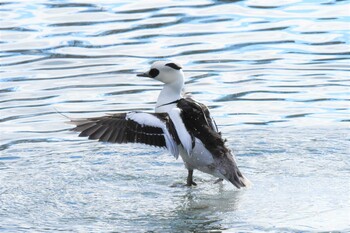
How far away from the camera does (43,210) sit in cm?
884

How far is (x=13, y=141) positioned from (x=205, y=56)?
3918 millimetres

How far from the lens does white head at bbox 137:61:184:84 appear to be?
10055 millimetres

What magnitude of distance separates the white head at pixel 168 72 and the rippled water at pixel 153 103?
0.77m

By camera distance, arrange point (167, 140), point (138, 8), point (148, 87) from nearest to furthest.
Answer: point (167, 140) → point (148, 87) → point (138, 8)

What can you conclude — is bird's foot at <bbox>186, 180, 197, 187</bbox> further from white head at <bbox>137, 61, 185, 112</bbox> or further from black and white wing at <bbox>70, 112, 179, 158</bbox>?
white head at <bbox>137, 61, 185, 112</bbox>

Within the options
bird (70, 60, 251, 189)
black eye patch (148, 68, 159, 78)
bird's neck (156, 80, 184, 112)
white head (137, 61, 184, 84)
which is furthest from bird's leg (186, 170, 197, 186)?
black eye patch (148, 68, 159, 78)

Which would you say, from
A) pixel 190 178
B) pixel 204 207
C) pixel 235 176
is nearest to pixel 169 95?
pixel 190 178

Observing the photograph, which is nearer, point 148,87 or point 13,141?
point 13,141

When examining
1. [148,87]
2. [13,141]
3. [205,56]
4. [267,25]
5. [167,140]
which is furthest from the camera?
[267,25]

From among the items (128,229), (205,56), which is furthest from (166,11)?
(128,229)

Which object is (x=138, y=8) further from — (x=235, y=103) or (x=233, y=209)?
(x=233, y=209)

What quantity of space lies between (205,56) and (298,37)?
153cm

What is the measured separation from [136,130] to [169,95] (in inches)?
27.2

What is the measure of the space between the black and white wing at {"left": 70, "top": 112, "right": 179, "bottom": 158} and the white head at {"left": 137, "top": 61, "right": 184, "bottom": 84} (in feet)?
2.09
